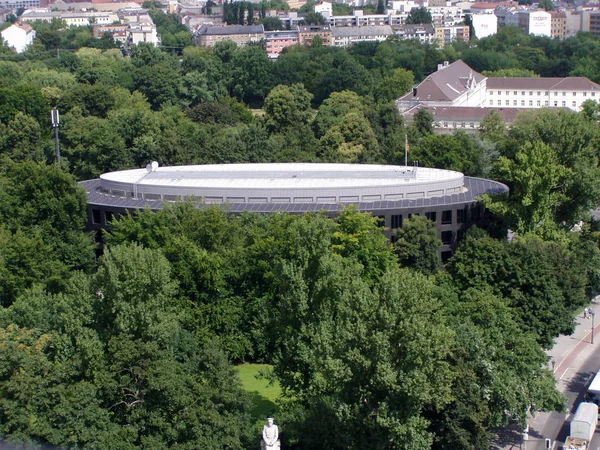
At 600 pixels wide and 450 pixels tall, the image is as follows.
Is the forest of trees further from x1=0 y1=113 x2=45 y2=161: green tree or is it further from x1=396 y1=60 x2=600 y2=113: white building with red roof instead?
x1=396 y1=60 x2=600 y2=113: white building with red roof

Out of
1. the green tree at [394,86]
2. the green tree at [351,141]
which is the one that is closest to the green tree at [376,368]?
the green tree at [351,141]

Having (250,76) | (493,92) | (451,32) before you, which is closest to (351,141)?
(250,76)

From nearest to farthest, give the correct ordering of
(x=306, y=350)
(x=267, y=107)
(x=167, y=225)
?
(x=306, y=350), (x=167, y=225), (x=267, y=107)

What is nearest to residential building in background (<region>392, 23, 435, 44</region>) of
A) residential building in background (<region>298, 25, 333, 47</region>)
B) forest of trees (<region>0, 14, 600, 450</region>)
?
residential building in background (<region>298, 25, 333, 47</region>)

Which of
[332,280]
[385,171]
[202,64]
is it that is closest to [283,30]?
[202,64]

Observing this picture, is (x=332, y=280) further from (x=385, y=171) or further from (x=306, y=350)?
(x=385, y=171)

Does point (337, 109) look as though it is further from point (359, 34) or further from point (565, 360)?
point (359, 34)
